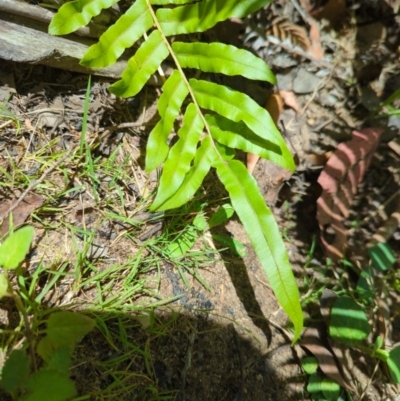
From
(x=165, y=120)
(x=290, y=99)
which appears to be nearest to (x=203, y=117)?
(x=165, y=120)

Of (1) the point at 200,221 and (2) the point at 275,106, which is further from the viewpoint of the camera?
(2) the point at 275,106

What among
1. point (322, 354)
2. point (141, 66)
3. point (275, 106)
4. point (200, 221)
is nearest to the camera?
point (141, 66)

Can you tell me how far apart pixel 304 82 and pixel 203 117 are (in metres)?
1.01

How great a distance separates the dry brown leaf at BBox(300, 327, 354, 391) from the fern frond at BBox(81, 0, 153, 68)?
144 centimetres

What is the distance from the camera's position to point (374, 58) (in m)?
2.23

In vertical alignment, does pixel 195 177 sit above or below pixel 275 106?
below

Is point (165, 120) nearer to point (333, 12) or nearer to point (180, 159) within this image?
point (180, 159)

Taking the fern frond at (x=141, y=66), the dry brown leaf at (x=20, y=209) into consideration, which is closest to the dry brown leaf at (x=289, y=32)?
the fern frond at (x=141, y=66)

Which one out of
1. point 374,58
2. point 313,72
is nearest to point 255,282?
point 313,72

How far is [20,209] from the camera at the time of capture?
1.40 m

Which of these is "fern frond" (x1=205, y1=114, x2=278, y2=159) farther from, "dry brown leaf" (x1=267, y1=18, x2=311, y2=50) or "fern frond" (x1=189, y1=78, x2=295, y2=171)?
"dry brown leaf" (x1=267, y1=18, x2=311, y2=50)

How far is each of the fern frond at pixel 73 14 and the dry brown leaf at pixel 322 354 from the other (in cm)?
159

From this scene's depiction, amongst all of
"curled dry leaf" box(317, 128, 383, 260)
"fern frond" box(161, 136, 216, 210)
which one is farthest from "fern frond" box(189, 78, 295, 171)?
"curled dry leaf" box(317, 128, 383, 260)

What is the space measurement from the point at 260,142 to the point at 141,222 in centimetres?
55
